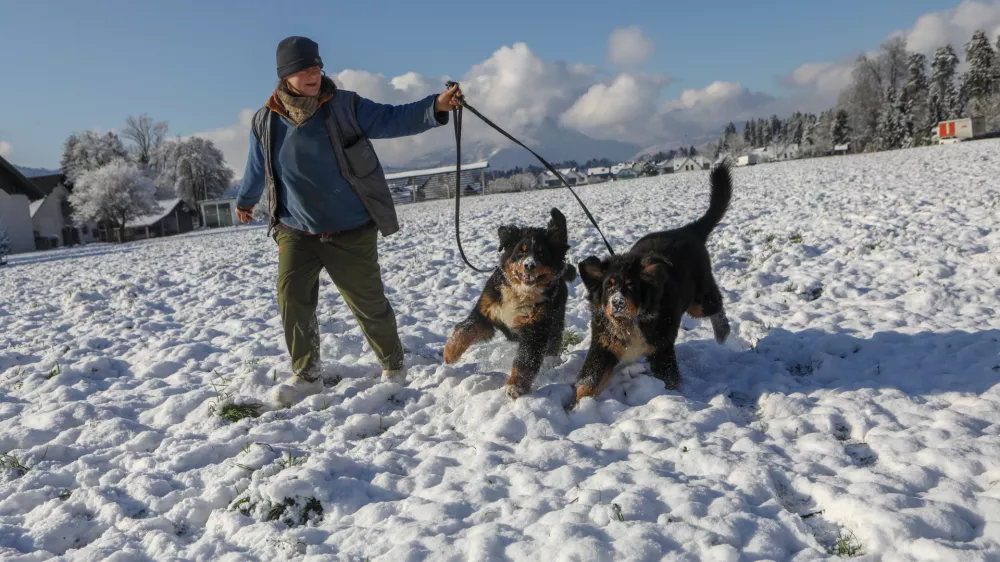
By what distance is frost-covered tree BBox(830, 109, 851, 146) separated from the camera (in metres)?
74.9

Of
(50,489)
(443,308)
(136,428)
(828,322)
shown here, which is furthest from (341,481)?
(828,322)

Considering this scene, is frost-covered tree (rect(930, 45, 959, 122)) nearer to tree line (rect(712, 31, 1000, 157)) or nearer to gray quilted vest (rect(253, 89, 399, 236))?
tree line (rect(712, 31, 1000, 157))

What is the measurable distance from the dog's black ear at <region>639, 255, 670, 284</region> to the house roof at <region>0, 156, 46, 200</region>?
4148cm

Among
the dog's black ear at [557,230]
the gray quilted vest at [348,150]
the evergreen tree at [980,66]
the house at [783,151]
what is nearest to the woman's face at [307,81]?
the gray quilted vest at [348,150]

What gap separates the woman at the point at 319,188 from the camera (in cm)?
406

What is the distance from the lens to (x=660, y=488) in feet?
9.15

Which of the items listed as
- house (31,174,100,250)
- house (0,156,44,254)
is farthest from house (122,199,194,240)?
house (0,156,44,254)

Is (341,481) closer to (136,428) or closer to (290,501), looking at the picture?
(290,501)

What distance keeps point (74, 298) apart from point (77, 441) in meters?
5.94

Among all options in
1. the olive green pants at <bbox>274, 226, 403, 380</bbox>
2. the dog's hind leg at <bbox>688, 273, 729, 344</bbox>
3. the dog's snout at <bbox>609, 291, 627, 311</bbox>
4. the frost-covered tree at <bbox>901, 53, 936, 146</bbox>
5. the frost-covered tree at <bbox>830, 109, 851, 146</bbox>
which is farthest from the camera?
the frost-covered tree at <bbox>830, 109, 851, 146</bbox>

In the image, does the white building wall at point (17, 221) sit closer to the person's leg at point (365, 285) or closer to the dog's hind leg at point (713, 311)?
the person's leg at point (365, 285)

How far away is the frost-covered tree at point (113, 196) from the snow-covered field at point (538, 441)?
128ft

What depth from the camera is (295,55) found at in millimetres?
3854

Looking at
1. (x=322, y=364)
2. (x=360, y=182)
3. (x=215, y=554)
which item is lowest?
(x=215, y=554)
